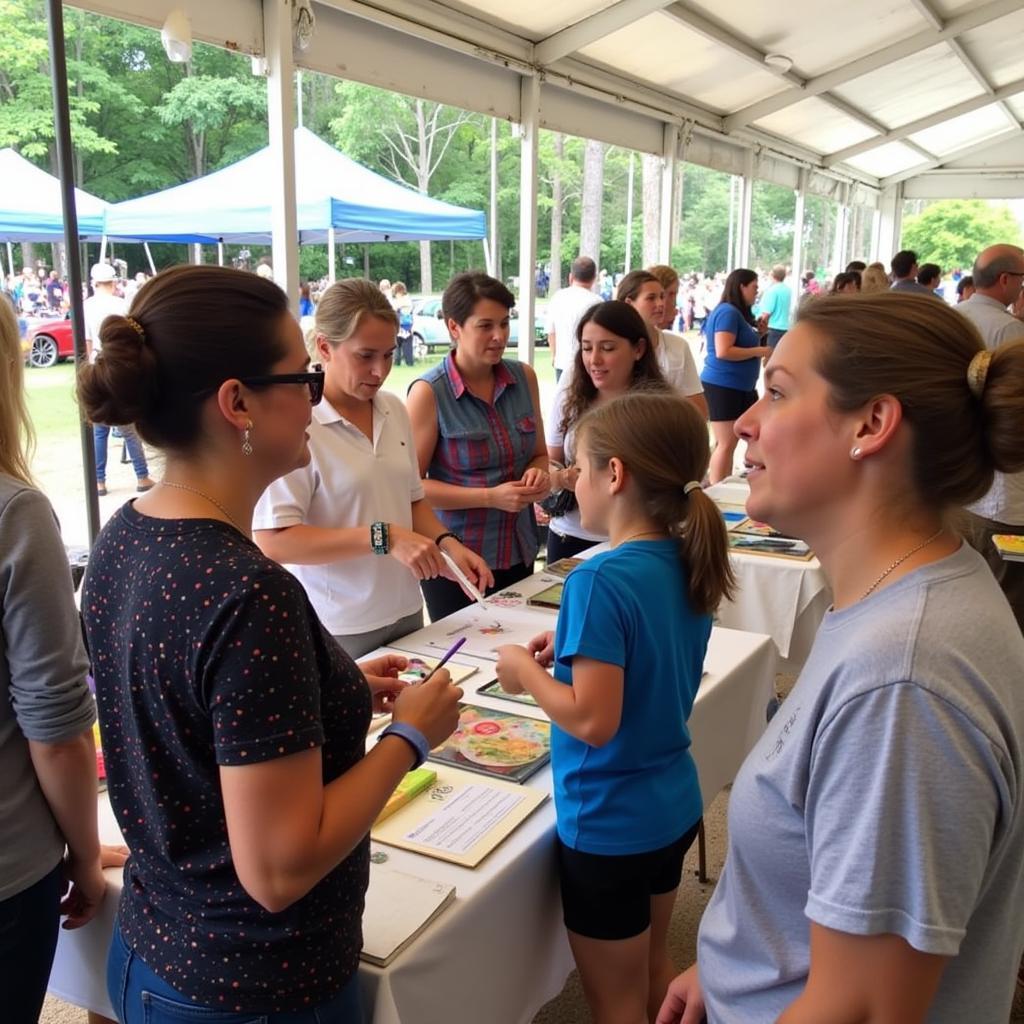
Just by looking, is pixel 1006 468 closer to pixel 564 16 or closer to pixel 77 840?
pixel 77 840

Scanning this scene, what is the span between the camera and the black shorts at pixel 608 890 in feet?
4.29

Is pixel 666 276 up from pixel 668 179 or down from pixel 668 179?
down

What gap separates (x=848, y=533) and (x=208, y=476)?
620 millimetres

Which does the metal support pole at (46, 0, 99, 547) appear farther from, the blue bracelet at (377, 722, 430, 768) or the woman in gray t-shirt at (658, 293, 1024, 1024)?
the woman in gray t-shirt at (658, 293, 1024, 1024)

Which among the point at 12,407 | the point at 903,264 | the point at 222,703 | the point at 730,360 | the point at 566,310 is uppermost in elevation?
the point at 903,264

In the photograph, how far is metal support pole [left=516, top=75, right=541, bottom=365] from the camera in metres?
5.23

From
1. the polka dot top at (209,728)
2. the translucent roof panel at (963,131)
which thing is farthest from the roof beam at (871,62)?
the polka dot top at (209,728)

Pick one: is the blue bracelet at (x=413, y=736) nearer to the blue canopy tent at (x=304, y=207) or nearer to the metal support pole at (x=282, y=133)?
the metal support pole at (x=282, y=133)

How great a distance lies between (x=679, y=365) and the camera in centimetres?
365

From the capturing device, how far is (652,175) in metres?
8.51

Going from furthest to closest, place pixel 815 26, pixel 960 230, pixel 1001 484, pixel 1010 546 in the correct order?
pixel 960 230
pixel 815 26
pixel 1001 484
pixel 1010 546

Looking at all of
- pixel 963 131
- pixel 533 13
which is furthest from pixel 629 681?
pixel 963 131

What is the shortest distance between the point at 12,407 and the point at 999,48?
1054 centimetres

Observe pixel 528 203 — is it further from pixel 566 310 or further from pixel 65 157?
pixel 65 157
